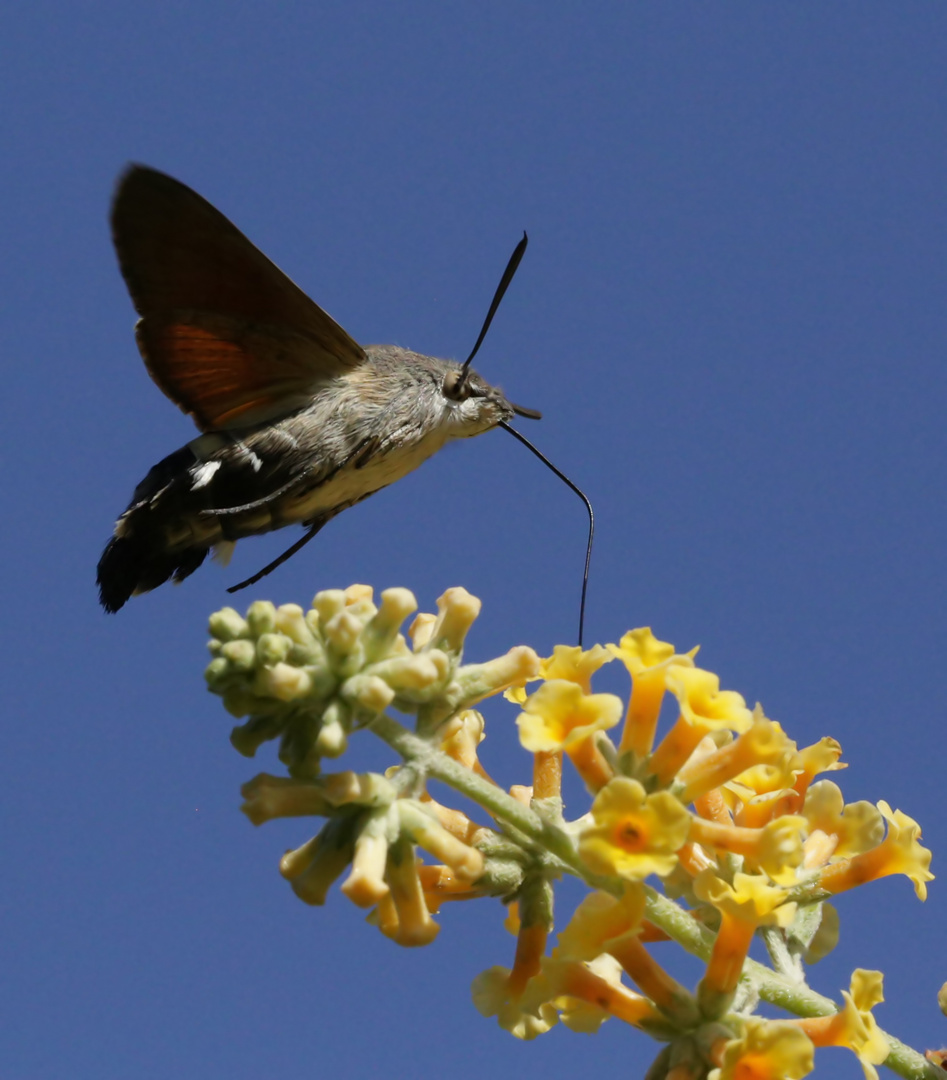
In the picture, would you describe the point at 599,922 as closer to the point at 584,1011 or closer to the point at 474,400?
the point at 584,1011

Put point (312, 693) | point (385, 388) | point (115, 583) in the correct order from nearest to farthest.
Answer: point (312, 693) < point (115, 583) < point (385, 388)

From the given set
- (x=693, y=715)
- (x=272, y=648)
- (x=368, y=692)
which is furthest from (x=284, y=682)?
(x=693, y=715)

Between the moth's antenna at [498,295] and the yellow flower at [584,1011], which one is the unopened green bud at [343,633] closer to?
the yellow flower at [584,1011]

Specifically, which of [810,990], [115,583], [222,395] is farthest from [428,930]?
[222,395]

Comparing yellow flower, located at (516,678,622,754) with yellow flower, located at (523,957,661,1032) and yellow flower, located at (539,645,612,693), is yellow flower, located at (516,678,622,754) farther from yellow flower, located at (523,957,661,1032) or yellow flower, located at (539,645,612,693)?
yellow flower, located at (523,957,661,1032)

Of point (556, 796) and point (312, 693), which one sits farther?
point (556, 796)

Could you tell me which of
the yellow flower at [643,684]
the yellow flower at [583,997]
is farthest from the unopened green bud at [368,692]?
the yellow flower at [583,997]

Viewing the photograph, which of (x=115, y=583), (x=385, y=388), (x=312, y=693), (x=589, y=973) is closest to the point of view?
(x=312, y=693)

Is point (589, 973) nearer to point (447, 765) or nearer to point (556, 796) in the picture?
point (556, 796)
